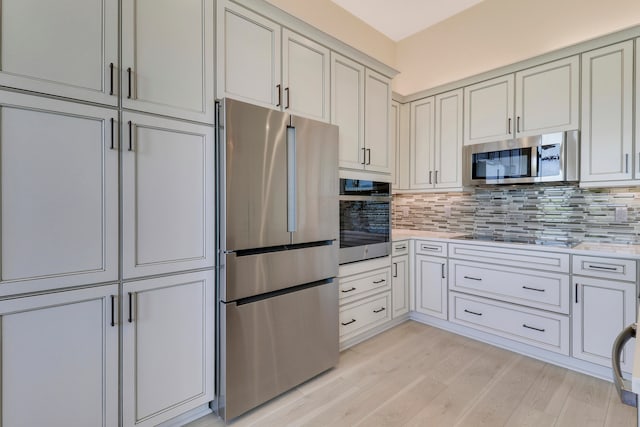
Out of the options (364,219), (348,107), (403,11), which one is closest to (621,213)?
(364,219)

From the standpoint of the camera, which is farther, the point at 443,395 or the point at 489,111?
the point at 489,111

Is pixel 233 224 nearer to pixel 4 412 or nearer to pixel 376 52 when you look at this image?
pixel 4 412

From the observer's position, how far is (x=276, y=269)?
1969 millimetres

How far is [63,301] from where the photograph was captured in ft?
4.46

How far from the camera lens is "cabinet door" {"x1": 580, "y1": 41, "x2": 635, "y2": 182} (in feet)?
7.60

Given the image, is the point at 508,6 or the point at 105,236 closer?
the point at 105,236

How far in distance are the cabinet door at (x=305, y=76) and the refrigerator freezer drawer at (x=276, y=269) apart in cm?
100

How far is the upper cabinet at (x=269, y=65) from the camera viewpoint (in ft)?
6.10

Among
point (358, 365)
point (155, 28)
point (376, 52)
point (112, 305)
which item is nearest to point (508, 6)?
point (376, 52)

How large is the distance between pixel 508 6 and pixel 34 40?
3917 mm

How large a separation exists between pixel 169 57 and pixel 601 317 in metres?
3.20

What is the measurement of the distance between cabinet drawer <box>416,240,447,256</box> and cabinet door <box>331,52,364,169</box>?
1.12 meters

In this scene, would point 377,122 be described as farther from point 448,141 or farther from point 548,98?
point 548,98

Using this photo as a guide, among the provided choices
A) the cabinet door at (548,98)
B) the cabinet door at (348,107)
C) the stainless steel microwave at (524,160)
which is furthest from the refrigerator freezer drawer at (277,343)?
the cabinet door at (548,98)
